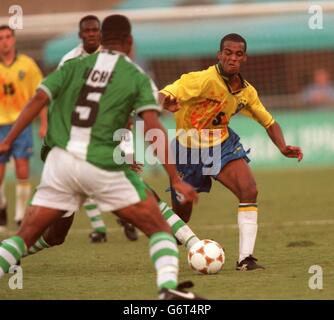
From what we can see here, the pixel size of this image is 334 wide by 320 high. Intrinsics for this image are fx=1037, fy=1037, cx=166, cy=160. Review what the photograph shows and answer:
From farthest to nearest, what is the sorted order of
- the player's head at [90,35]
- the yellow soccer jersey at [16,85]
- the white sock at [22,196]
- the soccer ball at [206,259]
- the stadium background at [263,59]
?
the stadium background at [263,59]
the yellow soccer jersey at [16,85]
the white sock at [22,196]
the player's head at [90,35]
the soccer ball at [206,259]

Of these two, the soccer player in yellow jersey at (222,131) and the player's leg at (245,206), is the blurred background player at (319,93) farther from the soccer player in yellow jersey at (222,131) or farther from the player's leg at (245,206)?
the player's leg at (245,206)

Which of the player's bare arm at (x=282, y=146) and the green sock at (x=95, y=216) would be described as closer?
the player's bare arm at (x=282, y=146)

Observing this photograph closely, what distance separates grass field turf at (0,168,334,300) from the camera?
8188 millimetres

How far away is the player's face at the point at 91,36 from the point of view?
1042cm

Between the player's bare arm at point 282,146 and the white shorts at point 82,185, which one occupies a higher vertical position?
the player's bare arm at point 282,146

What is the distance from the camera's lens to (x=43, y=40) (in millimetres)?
22500

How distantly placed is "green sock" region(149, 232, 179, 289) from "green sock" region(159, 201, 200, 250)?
7.51 ft

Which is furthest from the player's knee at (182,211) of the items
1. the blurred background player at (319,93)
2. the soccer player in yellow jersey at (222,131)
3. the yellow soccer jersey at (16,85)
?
the blurred background player at (319,93)

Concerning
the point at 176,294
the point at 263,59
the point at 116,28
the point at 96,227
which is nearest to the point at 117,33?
the point at 116,28

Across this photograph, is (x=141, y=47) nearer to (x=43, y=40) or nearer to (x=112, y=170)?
(x=43, y=40)

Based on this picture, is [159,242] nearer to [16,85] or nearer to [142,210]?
[142,210]

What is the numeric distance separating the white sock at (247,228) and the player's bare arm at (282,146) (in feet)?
2.16

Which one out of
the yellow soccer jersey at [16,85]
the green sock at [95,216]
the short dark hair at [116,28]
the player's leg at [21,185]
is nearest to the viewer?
the short dark hair at [116,28]
